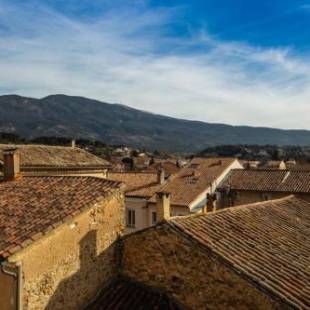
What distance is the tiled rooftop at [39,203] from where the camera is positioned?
31.9ft

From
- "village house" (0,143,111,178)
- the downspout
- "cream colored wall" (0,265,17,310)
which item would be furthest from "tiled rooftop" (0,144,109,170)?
the downspout

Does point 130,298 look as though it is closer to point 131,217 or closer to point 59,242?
point 59,242

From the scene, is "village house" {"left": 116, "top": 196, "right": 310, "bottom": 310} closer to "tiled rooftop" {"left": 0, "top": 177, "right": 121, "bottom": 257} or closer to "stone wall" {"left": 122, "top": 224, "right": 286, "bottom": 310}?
"stone wall" {"left": 122, "top": 224, "right": 286, "bottom": 310}

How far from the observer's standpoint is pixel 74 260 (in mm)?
10180

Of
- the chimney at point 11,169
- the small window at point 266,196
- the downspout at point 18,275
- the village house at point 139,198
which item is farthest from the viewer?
the village house at point 139,198

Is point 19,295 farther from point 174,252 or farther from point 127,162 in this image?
point 127,162

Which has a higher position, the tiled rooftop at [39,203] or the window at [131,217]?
the tiled rooftop at [39,203]

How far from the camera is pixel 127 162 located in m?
88.4

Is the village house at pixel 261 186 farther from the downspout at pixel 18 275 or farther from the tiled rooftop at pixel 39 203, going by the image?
the downspout at pixel 18 275

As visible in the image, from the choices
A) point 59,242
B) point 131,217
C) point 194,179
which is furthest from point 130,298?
point 194,179

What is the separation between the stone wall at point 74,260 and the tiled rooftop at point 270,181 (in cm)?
2506

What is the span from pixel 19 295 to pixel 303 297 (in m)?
5.44

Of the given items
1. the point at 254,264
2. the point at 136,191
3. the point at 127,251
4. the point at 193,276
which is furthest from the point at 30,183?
the point at 136,191

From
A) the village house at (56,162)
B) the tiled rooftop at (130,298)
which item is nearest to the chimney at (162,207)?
the tiled rooftop at (130,298)
